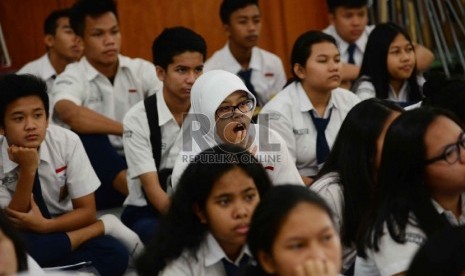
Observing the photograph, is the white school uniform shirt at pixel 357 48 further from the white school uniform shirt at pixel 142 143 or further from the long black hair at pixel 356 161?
the long black hair at pixel 356 161

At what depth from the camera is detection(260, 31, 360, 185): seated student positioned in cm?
A: 370

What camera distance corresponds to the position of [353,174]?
269 cm

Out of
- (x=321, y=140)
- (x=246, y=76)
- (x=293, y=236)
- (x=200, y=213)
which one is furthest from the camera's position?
(x=246, y=76)

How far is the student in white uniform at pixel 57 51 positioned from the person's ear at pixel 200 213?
2.22 meters

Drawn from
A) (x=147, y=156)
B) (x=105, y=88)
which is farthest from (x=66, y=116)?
(x=147, y=156)

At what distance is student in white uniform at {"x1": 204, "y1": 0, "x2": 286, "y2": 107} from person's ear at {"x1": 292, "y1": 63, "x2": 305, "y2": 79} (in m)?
0.64

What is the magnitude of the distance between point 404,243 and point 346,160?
423 millimetres

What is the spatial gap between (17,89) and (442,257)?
68.8 inches

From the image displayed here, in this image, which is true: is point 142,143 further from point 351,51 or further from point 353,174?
point 351,51

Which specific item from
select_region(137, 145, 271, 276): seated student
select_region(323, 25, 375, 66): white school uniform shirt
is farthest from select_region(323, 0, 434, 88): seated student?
select_region(137, 145, 271, 276): seated student

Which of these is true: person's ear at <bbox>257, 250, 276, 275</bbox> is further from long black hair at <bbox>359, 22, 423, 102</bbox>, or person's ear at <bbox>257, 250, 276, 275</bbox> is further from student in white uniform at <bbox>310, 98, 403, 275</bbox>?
long black hair at <bbox>359, 22, 423, 102</bbox>

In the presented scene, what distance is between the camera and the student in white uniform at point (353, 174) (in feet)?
8.80

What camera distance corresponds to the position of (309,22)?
17.2 ft

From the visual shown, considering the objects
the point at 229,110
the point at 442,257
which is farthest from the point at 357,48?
the point at 442,257
